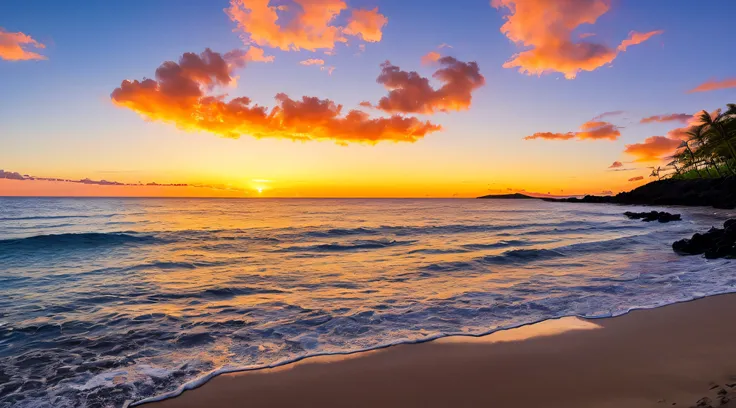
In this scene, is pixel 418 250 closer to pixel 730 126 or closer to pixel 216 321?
pixel 216 321

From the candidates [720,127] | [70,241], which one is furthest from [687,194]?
[70,241]

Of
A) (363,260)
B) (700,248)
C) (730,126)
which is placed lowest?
(363,260)

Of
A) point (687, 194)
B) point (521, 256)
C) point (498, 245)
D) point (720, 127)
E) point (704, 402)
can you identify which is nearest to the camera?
point (704, 402)

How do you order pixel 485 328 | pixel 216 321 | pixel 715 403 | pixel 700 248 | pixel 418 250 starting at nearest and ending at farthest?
1. pixel 715 403
2. pixel 485 328
3. pixel 216 321
4. pixel 700 248
5. pixel 418 250

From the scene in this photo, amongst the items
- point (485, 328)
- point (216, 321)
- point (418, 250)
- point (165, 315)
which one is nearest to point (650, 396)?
point (485, 328)

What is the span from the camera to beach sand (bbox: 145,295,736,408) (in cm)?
467

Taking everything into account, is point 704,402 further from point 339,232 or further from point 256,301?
point 339,232

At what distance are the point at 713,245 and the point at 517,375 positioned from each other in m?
17.7

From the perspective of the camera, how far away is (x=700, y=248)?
1711 centimetres

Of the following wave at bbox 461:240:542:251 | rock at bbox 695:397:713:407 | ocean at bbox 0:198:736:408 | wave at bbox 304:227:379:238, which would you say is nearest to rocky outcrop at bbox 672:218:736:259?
ocean at bbox 0:198:736:408

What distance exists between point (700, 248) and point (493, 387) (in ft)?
59.2

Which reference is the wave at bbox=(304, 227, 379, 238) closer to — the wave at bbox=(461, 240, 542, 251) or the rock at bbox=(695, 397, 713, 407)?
the wave at bbox=(461, 240, 542, 251)

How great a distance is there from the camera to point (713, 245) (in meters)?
16.9

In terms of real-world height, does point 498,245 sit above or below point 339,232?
above
